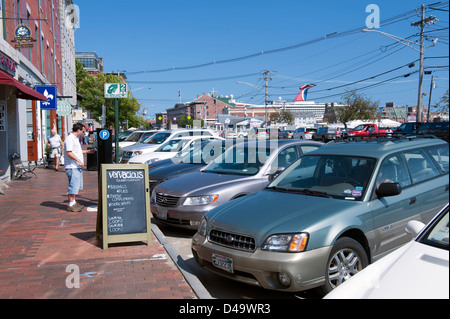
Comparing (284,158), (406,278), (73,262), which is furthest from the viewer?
(284,158)

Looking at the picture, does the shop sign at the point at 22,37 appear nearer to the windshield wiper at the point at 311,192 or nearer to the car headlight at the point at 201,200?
the car headlight at the point at 201,200

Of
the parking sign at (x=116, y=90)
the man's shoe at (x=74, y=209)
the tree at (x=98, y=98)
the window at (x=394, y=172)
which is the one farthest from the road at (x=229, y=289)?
the tree at (x=98, y=98)

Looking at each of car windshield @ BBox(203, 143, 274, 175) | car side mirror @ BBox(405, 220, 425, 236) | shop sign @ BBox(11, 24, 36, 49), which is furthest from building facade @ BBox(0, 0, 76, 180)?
car side mirror @ BBox(405, 220, 425, 236)

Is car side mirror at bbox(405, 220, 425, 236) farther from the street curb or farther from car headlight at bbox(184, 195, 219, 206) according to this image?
car headlight at bbox(184, 195, 219, 206)

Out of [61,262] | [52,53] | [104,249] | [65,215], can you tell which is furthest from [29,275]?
[52,53]

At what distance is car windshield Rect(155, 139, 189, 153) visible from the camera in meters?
13.5

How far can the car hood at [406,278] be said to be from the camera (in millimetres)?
2238

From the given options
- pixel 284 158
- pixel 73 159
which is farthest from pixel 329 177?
pixel 73 159

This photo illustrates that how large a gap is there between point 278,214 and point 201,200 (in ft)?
8.16

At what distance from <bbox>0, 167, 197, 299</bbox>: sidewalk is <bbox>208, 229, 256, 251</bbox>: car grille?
0.62 meters

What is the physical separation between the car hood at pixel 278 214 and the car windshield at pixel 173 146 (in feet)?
28.6

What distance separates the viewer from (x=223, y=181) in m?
6.97

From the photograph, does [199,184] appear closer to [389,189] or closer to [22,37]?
[389,189]
